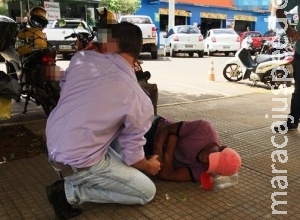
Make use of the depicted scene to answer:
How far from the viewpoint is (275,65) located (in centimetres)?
827

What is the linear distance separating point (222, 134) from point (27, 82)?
2833 mm

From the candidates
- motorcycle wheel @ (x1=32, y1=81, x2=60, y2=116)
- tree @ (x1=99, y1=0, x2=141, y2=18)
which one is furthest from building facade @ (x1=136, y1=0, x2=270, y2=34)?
motorcycle wheel @ (x1=32, y1=81, x2=60, y2=116)

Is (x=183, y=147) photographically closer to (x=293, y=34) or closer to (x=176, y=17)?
(x=293, y=34)

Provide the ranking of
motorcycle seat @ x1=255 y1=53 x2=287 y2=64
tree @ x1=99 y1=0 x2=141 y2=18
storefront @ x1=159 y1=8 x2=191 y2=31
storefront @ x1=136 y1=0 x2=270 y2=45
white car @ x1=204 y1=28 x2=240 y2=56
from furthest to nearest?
storefront @ x1=159 y1=8 x2=191 y2=31, storefront @ x1=136 y1=0 x2=270 y2=45, tree @ x1=99 y1=0 x2=141 y2=18, white car @ x1=204 y1=28 x2=240 y2=56, motorcycle seat @ x1=255 y1=53 x2=287 y2=64

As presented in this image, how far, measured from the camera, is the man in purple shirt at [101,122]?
2.21 meters

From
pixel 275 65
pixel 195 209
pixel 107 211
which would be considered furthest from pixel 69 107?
pixel 275 65

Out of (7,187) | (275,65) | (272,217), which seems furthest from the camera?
(275,65)

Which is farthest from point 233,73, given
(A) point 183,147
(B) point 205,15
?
(B) point 205,15

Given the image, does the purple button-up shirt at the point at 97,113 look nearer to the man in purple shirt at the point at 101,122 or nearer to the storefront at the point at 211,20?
the man in purple shirt at the point at 101,122

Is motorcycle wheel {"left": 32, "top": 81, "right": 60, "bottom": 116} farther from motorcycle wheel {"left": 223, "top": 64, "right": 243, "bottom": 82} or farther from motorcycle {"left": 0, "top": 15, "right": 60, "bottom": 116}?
motorcycle wheel {"left": 223, "top": 64, "right": 243, "bottom": 82}

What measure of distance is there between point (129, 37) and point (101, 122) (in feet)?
1.94

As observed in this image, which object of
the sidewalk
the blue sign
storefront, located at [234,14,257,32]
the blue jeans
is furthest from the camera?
storefront, located at [234,14,257,32]

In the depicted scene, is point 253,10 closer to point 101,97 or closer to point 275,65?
point 275,65

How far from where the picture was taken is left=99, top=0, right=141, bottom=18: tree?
2106 cm
